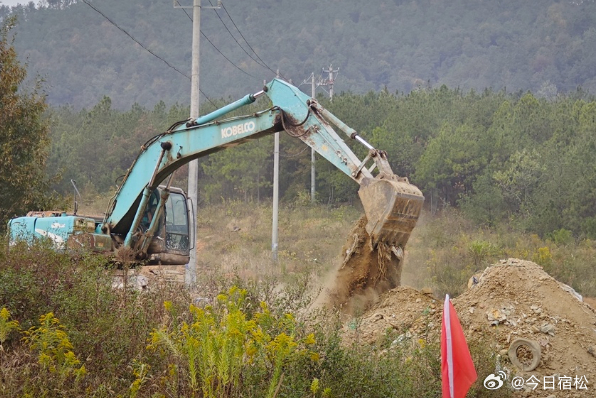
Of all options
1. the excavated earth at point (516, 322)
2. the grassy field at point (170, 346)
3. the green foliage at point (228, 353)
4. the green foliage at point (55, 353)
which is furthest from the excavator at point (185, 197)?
the green foliage at point (228, 353)

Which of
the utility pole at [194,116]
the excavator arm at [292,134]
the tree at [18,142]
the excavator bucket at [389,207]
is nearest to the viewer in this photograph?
the excavator bucket at [389,207]

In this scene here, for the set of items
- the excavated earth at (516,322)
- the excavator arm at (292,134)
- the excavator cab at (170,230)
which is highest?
the excavator arm at (292,134)

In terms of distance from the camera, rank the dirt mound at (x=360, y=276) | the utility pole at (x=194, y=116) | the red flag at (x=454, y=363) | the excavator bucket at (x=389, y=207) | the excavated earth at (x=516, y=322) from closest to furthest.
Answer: the red flag at (x=454, y=363)
the excavated earth at (x=516, y=322)
the excavator bucket at (x=389, y=207)
the dirt mound at (x=360, y=276)
the utility pole at (x=194, y=116)

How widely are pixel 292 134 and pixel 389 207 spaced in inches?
94.8

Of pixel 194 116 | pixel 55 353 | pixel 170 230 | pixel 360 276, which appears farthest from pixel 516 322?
pixel 194 116

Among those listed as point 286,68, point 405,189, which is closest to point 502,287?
point 405,189

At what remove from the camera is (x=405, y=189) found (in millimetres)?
11250

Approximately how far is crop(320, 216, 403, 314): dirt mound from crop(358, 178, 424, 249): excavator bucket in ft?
3.05

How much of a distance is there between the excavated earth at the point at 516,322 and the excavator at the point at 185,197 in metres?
0.92

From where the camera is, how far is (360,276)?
42.6 ft

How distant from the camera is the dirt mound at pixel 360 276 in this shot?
1270cm

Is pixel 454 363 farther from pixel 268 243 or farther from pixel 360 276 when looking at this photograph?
pixel 268 243

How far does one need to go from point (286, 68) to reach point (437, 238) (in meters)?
162

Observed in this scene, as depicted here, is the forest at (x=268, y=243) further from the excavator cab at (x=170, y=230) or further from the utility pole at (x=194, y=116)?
the utility pole at (x=194, y=116)
